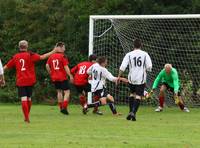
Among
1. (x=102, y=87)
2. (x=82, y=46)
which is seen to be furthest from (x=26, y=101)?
(x=82, y=46)

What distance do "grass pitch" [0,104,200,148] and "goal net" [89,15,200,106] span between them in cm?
623

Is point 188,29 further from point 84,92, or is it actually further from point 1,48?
point 1,48

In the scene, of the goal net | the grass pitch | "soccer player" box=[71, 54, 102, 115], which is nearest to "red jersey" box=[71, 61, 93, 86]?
"soccer player" box=[71, 54, 102, 115]

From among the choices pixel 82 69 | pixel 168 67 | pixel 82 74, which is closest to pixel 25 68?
pixel 82 69

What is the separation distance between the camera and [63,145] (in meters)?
11.2

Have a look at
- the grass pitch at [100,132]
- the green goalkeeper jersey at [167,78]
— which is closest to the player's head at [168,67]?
the green goalkeeper jersey at [167,78]

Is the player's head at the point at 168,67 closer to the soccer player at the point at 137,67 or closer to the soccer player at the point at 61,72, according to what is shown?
the soccer player at the point at 61,72

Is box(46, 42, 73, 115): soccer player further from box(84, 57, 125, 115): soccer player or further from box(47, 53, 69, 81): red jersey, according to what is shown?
box(84, 57, 125, 115): soccer player

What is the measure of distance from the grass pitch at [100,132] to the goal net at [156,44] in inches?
245

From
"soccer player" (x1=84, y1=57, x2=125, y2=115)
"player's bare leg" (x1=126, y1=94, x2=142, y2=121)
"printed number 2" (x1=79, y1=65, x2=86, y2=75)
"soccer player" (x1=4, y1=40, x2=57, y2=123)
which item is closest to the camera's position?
"player's bare leg" (x1=126, y1=94, x2=142, y2=121)

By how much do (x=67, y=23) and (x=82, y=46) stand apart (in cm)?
122

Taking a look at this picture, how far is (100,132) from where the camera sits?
1350 centimetres

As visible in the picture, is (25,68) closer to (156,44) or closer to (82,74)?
(82,74)

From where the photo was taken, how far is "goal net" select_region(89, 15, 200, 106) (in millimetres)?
24469
